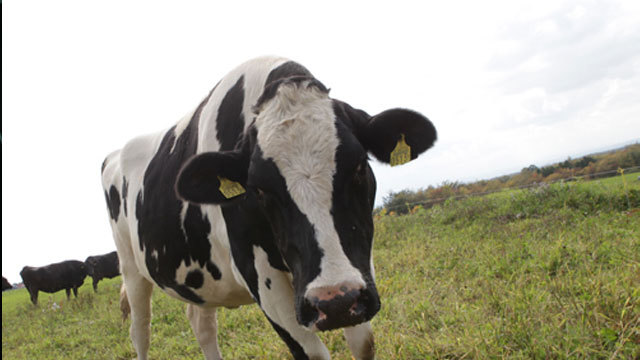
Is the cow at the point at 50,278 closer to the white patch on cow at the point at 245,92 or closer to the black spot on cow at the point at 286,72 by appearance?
the white patch on cow at the point at 245,92

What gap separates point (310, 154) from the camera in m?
1.98

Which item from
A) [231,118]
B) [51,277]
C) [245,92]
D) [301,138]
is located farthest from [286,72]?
[51,277]

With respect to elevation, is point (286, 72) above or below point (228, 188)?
above

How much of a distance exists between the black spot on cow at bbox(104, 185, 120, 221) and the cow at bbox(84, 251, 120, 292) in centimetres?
1430

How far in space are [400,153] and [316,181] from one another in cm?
77

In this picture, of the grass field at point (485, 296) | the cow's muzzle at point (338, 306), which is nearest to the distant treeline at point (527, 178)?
the grass field at point (485, 296)

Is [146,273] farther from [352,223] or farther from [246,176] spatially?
[352,223]

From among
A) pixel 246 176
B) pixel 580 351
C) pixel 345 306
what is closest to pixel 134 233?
pixel 246 176

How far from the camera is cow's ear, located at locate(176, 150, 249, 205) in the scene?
88.9 inches

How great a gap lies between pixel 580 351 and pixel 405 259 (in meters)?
4.14

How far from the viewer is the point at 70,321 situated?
32.1ft

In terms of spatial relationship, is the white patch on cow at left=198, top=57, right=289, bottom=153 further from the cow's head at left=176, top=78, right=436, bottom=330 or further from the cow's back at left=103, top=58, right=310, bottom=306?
the cow's head at left=176, top=78, right=436, bottom=330

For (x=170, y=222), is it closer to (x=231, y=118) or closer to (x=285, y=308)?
(x=231, y=118)

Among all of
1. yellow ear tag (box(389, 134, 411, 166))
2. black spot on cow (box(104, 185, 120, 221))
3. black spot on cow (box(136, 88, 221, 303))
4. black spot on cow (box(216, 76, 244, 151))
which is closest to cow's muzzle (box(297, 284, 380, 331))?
yellow ear tag (box(389, 134, 411, 166))
